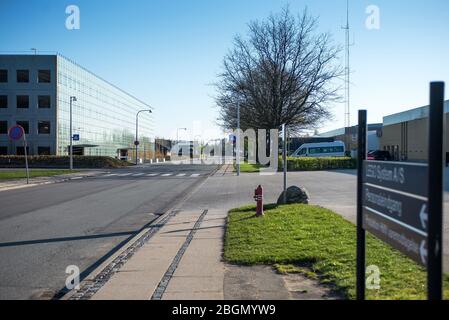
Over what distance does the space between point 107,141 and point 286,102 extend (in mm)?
47014

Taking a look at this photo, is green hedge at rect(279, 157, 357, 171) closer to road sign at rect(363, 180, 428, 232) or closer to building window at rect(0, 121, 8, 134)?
road sign at rect(363, 180, 428, 232)

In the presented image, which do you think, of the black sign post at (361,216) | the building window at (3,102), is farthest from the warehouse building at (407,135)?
the building window at (3,102)

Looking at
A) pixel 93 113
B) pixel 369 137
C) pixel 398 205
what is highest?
pixel 93 113

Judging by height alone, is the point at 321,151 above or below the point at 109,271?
above

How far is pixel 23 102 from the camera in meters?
65.0

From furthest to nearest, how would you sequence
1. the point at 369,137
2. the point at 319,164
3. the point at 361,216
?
the point at 369,137 < the point at 319,164 < the point at 361,216

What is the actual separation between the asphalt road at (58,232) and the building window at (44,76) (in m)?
48.7

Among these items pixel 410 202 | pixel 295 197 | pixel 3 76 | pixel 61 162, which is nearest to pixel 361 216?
pixel 410 202

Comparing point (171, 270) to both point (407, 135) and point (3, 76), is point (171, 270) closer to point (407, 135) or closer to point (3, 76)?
point (407, 135)

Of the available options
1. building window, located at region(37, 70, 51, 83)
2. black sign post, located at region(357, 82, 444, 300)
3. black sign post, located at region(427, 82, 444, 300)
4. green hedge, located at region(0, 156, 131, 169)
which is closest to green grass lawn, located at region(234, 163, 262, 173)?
green hedge, located at region(0, 156, 131, 169)

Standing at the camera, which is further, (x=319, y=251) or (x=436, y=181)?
(x=319, y=251)

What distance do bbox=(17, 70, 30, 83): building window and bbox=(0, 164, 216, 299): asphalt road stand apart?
49.9 m

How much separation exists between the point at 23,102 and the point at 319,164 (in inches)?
1691
